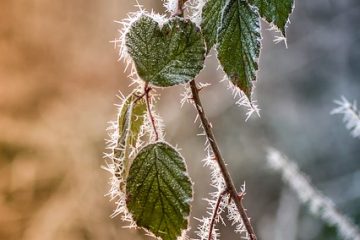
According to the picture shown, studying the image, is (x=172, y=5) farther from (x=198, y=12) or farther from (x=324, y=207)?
(x=324, y=207)

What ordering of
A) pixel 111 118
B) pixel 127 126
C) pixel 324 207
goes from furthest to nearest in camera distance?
1. pixel 111 118
2. pixel 324 207
3. pixel 127 126

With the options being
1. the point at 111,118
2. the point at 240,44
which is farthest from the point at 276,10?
the point at 111,118

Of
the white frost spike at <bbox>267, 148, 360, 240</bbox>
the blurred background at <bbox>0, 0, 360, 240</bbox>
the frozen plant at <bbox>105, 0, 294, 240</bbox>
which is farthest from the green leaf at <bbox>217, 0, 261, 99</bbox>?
the blurred background at <bbox>0, 0, 360, 240</bbox>

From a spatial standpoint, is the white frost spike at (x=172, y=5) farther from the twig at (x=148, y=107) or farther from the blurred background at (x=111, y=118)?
the blurred background at (x=111, y=118)

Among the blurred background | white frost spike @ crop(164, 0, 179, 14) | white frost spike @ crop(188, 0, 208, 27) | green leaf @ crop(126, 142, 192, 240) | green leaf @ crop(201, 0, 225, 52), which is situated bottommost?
green leaf @ crop(126, 142, 192, 240)

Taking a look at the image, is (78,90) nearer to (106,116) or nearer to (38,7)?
(106,116)

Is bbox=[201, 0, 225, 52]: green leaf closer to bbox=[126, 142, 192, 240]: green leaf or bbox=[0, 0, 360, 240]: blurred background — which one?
bbox=[126, 142, 192, 240]: green leaf
